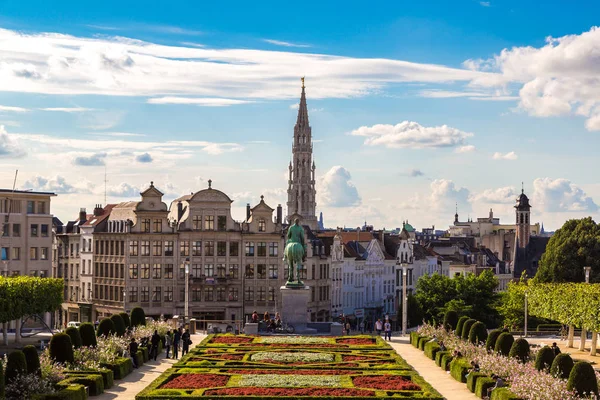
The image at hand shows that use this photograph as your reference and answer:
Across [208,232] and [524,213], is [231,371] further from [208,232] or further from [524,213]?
[524,213]

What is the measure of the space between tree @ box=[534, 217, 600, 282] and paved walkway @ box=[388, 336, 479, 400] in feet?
140

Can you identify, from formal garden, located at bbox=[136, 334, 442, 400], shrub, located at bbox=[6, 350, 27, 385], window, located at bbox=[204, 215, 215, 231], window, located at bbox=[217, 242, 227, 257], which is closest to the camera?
shrub, located at bbox=[6, 350, 27, 385]

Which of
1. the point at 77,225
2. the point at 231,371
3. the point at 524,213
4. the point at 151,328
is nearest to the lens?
the point at 231,371

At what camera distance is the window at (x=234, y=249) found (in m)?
113

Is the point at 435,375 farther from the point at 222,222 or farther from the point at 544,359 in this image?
the point at 222,222

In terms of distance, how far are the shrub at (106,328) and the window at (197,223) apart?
51092 mm

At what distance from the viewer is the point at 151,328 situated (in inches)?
2625

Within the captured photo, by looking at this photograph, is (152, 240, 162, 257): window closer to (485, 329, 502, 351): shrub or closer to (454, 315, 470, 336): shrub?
(454, 315, 470, 336): shrub

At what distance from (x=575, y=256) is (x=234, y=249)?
105 feet

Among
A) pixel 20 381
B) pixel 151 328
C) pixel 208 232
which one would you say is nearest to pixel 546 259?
pixel 208 232

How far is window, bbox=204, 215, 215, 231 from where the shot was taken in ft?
367

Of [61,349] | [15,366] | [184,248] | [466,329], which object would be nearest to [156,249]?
[184,248]

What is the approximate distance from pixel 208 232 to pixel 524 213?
3041 inches

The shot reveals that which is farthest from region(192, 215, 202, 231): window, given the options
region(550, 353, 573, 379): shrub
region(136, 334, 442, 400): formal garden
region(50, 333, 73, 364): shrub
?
region(550, 353, 573, 379): shrub
